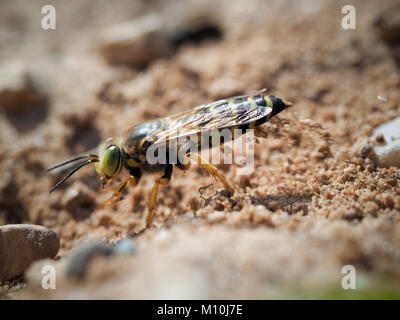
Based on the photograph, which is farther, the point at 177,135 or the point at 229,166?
Answer: the point at 229,166

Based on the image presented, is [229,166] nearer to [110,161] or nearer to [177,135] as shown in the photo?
[177,135]

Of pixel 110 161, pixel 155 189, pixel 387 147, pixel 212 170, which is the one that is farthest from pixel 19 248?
pixel 387 147

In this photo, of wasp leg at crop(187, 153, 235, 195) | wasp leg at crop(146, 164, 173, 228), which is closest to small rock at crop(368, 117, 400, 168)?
wasp leg at crop(187, 153, 235, 195)

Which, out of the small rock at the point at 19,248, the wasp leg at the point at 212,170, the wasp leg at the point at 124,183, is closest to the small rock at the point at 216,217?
the wasp leg at the point at 212,170

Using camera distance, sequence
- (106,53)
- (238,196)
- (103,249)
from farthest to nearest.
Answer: (106,53) < (238,196) < (103,249)

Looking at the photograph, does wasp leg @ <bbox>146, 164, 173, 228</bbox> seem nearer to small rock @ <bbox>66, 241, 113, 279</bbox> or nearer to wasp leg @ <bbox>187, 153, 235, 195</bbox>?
wasp leg @ <bbox>187, 153, 235, 195</bbox>

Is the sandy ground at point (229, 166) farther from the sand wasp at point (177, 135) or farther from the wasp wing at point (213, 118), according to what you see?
the wasp wing at point (213, 118)
